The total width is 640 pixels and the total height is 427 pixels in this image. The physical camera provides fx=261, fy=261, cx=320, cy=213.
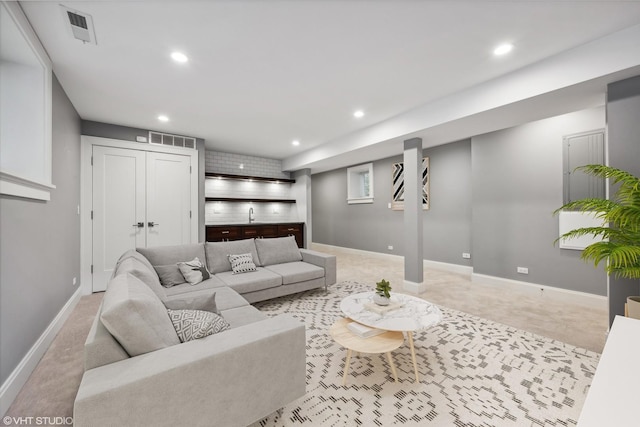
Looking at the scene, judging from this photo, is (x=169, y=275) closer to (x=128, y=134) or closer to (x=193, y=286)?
(x=193, y=286)

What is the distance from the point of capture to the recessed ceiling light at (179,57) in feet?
8.04

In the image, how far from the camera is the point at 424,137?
4.14 m

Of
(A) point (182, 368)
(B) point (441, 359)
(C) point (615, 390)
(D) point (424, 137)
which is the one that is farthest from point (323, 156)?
(C) point (615, 390)

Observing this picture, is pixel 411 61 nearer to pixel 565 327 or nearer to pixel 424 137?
pixel 424 137

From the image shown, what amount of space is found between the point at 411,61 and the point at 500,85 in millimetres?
1151

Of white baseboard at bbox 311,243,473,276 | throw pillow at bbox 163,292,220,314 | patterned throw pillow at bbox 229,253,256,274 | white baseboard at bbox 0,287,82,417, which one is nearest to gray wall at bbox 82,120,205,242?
patterned throw pillow at bbox 229,253,256,274

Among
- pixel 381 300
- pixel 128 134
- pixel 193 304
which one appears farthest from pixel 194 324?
pixel 128 134

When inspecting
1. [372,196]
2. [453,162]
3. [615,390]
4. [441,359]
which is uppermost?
[453,162]

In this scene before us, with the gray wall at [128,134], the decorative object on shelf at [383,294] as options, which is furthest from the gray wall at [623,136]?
the gray wall at [128,134]

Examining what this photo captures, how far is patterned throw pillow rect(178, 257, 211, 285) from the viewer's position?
3033 mm

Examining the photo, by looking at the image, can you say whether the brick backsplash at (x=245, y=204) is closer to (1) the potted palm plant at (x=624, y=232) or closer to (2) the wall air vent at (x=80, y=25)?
(2) the wall air vent at (x=80, y=25)

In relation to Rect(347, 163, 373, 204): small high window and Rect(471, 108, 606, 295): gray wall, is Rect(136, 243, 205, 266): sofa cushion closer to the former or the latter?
Rect(471, 108, 606, 295): gray wall

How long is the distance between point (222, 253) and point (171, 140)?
2730mm

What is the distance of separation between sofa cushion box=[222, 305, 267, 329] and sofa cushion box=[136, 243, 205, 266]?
4.79 ft
